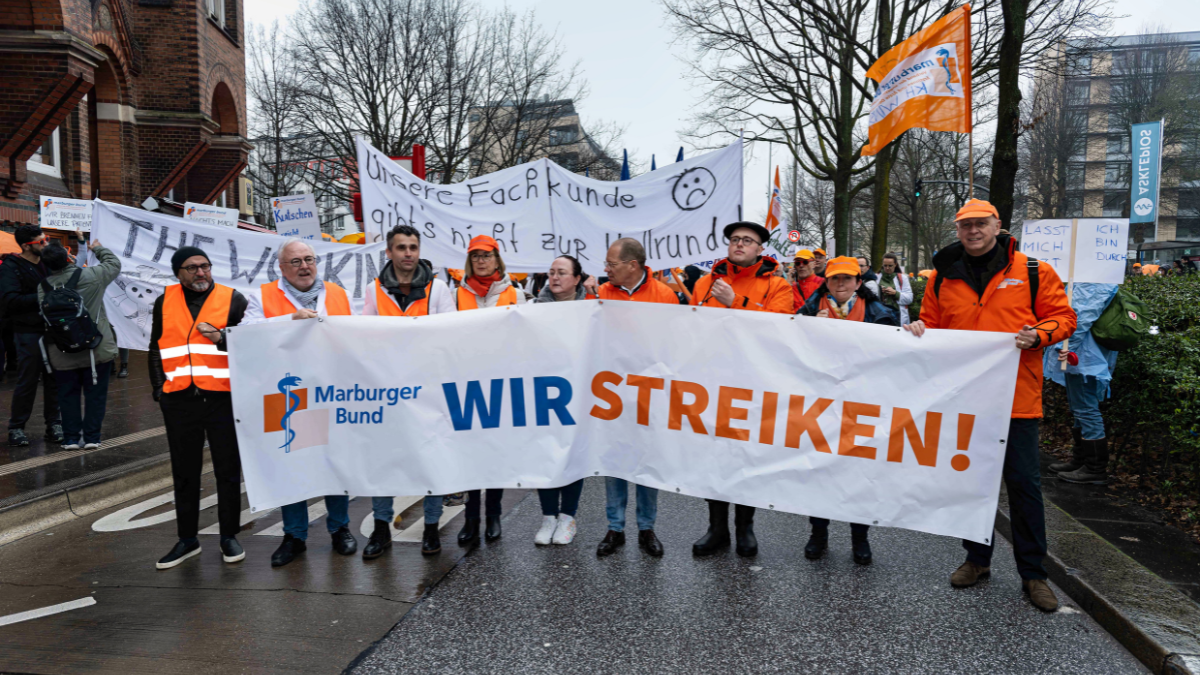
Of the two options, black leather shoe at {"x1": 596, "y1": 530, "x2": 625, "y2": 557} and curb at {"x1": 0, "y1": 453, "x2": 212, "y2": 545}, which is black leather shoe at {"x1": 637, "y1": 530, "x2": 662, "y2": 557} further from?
curb at {"x1": 0, "y1": 453, "x2": 212, "y2": 545}

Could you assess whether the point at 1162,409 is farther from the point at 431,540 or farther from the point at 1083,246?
the point at 431,540

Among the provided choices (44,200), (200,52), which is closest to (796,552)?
(44,200)

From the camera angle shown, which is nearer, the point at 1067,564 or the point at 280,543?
the point at 1067,564

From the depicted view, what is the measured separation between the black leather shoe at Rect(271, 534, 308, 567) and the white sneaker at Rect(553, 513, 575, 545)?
1582 millimetres

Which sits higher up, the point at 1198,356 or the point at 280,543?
the point at 1198,356

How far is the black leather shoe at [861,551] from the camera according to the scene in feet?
15.6

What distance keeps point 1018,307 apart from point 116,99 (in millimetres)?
16713

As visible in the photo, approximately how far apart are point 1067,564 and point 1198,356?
2191mm

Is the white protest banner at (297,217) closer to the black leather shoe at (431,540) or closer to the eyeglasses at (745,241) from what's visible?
the black leather shoe at (431,540)

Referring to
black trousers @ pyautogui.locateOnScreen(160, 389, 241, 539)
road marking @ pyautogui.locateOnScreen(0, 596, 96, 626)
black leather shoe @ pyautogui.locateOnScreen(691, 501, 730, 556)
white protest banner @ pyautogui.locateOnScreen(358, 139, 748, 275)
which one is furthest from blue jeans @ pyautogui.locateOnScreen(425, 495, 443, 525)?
white protest banner @ pyautogui.locateOnScreen(358, 139, 748, 275)

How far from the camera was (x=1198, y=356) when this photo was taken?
5559 millimetres

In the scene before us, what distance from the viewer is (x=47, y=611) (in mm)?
4129

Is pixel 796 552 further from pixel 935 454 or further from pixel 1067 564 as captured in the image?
pixel 1067 564

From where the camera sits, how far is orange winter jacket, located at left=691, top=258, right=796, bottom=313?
4836 mm
